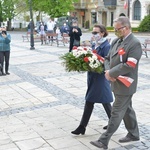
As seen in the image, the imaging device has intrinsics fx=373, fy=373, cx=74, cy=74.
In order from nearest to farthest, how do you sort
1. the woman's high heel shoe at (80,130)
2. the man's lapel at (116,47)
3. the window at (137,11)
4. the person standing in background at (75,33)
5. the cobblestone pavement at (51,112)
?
the man's lapel at (116,47), the cobblestone pavement at (51,112), the woman's high heel shoe at (80,130), the person standing in background at (75,33), the window at (137,11)

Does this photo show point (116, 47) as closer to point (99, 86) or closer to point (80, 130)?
point (99, 86)

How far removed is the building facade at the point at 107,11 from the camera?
49625 mm

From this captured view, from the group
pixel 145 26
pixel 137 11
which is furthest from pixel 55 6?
pixel 145 26

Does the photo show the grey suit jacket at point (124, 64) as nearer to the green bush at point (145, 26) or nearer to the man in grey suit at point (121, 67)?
the man in grey suit at point (121, 67)

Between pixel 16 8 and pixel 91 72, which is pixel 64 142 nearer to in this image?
pixel 91 72

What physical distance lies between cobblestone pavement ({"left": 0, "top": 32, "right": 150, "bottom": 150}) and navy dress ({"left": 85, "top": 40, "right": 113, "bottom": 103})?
65 cm

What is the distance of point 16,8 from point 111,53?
49.8 m

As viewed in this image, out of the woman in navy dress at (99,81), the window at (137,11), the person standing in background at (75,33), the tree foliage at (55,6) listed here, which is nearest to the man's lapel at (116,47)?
the woman in navy dress at (99,81)

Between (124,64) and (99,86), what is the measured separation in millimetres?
927

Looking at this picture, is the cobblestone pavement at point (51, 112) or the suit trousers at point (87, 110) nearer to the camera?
the cobblestone pavement at point (51, 112)

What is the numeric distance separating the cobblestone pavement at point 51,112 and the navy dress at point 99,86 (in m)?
0.65

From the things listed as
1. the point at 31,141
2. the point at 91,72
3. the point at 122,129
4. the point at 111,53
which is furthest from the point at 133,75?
the point at 31,141

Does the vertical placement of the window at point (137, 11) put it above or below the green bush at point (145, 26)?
above

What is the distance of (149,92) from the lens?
911cm
